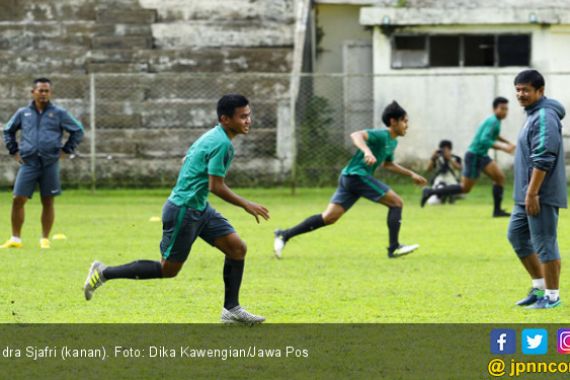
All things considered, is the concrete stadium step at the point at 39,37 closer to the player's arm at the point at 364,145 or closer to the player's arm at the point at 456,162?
the player's arm at the point at 456,162

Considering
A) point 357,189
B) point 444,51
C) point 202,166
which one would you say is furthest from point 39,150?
point 444,51

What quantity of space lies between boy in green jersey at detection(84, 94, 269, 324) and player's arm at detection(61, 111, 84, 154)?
6187 millimetres

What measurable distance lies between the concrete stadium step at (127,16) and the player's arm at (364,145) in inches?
567

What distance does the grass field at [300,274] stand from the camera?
1023 cm

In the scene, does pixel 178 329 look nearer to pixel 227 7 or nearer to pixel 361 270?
pixel 361 270

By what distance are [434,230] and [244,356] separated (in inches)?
399

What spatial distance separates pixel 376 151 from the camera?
571 inches

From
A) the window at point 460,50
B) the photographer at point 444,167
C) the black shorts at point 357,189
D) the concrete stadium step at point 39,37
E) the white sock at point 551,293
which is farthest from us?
the concrete stadium step at point 39,37

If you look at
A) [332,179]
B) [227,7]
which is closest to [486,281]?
[332,179]

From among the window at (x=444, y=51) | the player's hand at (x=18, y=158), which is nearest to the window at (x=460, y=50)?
the window at (x=444, y=51)

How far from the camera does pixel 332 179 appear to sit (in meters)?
25.2

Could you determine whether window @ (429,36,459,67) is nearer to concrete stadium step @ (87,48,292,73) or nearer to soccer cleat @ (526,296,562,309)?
concrete stadium step @ (87,48,292,73)

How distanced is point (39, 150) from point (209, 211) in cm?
649

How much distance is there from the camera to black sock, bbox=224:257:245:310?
31.8ft
